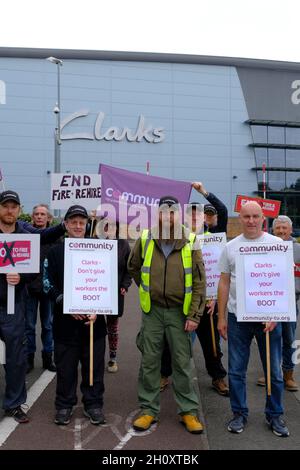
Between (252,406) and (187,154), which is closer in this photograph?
(252,406)

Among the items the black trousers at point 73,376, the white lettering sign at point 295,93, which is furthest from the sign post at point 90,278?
the white lettering sign at point 295,93

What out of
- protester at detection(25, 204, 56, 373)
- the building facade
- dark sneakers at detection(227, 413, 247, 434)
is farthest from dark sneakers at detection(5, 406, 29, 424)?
the building facade

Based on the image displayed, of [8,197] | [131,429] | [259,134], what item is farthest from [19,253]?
[259,134]

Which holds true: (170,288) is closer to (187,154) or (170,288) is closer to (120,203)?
(120,203)

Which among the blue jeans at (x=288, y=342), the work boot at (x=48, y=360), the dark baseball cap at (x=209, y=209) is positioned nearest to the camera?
the blue jeans at (x=288, y=342)

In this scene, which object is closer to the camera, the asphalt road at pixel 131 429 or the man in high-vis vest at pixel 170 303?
the asphalt road at pixel 131 429

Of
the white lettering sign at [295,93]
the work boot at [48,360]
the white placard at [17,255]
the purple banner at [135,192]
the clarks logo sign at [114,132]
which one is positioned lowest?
the work boot at [48,360]

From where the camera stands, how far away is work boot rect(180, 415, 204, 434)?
12.7 ft

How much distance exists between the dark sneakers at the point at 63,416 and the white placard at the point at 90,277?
2.92 ft

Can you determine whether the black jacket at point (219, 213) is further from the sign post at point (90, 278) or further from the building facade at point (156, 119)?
the building facade at point (156, 119)

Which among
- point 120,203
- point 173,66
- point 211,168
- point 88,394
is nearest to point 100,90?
point 173,66

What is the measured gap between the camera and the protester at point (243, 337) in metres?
3.96

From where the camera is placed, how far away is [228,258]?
4148mm

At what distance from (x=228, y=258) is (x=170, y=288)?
1.99 ft
